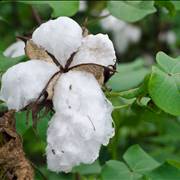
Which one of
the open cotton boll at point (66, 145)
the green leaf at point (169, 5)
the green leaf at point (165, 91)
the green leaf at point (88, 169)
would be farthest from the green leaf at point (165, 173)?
the green leaf at point (169, 5)

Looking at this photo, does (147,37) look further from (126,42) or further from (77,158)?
(77,158)

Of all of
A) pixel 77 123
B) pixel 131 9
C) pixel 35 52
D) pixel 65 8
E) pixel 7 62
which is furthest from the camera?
pixel 131 9

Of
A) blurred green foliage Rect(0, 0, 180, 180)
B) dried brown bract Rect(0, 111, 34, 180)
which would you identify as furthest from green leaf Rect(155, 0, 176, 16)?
dried brown bract Rect(0, 111, 34, 180)

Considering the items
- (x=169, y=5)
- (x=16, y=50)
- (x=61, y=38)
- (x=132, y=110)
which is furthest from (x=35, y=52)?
(x=169, y=5)

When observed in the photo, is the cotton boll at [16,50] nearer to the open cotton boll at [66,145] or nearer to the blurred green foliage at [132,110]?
the blurred green foliage at [132,110]

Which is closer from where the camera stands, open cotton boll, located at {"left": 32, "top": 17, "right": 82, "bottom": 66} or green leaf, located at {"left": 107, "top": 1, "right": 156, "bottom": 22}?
open cotton boll, located at {"left": 32, "top": 17, "right": 82, "bottom": 66}

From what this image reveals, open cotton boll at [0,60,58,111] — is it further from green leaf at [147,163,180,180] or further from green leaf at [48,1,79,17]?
green leaf at [48,1,79,17]

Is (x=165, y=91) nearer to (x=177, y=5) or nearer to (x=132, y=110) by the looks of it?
(x=132, y=110)
